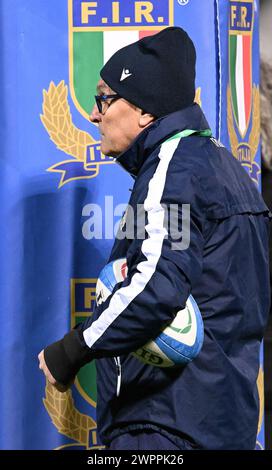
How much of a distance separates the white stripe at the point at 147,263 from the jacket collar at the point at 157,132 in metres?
0.13

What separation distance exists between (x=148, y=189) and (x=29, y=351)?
1153 millimetres

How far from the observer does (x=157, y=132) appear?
2.52 metres

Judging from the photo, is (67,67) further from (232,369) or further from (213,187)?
(232,369)

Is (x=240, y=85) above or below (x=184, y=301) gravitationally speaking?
above

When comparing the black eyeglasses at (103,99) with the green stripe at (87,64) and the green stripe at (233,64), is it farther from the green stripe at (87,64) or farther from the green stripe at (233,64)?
the green stripe at (233,64)

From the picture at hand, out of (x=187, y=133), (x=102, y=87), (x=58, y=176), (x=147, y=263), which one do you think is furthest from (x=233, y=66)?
(x=147, y=263)

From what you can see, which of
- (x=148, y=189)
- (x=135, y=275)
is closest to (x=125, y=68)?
(x=148, y=189)

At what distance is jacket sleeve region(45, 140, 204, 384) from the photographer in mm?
2289

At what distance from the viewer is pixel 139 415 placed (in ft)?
8.09

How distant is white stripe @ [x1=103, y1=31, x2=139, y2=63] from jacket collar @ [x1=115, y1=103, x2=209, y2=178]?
2.56ft

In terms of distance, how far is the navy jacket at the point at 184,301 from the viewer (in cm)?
231

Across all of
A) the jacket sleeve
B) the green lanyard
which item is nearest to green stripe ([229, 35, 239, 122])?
the green lanyard

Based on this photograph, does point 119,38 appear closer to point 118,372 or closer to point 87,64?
point 87,64

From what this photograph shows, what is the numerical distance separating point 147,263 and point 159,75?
0.57 m
